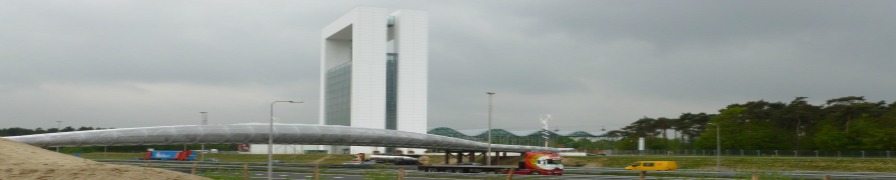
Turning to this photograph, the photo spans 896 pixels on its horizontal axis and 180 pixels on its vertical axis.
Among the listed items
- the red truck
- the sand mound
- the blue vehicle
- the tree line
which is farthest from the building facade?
the sand mound

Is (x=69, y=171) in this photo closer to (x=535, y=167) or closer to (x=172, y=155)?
(x=535, y=167)

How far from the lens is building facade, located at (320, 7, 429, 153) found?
5709 inches

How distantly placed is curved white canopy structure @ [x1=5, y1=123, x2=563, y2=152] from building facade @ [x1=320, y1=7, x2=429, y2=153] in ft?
221

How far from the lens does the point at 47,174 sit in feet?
66.8

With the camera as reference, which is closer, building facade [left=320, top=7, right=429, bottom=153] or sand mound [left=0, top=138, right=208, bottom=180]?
sand mound [left=0, top=138, right=208, bottom=180]

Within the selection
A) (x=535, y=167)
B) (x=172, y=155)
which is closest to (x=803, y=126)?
(x=535, y=167)

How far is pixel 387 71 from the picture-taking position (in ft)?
495

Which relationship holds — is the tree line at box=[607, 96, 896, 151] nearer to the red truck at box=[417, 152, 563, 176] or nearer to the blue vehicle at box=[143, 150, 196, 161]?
the red truck at box=[417, 152, 563, 176]

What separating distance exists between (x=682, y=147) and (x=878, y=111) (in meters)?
31.2

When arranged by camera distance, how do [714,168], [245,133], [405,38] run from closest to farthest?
[245,133], [714,168], [405,38]

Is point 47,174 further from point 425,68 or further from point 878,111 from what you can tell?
point 425,68

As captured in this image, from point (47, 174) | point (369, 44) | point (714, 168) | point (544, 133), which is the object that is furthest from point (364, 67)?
point (47, 174)

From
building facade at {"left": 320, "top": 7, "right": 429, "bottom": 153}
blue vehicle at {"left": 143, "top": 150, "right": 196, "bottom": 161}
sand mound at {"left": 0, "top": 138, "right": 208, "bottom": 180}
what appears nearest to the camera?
sand mound at {"left": 0, "top": 138, "right": 208, "bottom": 180}

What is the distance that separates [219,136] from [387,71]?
85.7 m
